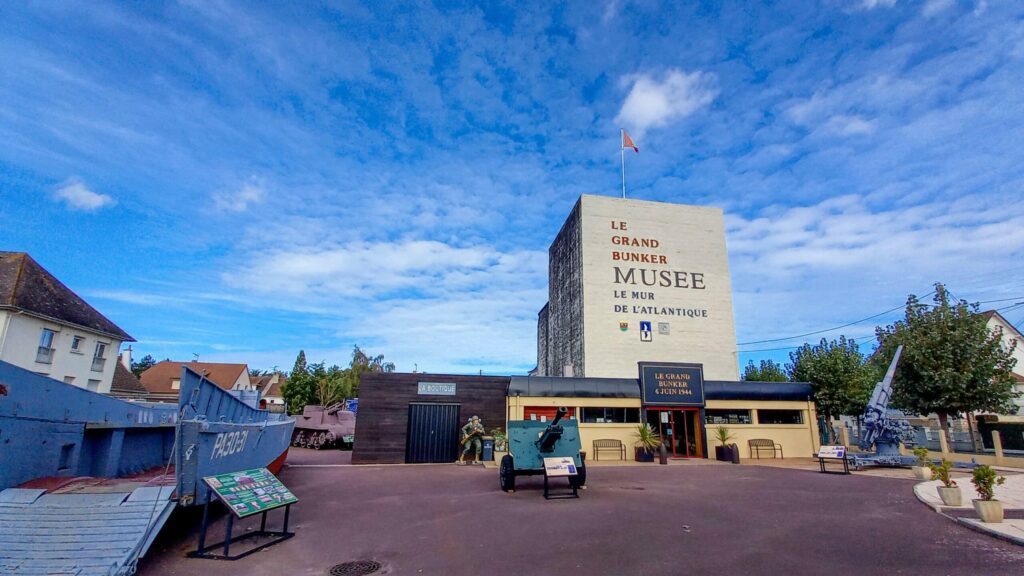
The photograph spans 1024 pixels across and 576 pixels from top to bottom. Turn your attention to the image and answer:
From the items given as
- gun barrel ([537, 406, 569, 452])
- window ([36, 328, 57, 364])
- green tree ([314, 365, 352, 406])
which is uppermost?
window ([36, 328, 57, 364])

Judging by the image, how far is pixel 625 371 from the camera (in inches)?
1202

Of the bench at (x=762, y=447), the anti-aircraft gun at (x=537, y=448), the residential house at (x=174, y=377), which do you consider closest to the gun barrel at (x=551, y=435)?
the anti-aircraft gun at (x=537, y=448)

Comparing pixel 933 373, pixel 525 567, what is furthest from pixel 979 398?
pixel 525 567

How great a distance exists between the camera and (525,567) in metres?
6.24

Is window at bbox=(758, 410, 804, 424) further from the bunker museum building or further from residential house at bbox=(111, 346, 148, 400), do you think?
residential house at bbox=(111, 346, 148, 400)

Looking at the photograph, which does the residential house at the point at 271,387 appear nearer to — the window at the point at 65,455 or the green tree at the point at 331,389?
the green tree at the point at 331,389

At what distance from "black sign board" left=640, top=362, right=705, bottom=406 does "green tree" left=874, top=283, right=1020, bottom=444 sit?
9.69 meters

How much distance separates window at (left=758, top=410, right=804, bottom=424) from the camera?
23906 mm

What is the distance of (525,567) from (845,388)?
26653 millimetres

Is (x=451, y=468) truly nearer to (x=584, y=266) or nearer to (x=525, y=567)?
(x=525, y=567)

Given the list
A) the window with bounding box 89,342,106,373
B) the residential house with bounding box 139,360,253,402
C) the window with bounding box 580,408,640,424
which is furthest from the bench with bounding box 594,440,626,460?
the window with bounding box 89,342,106,373

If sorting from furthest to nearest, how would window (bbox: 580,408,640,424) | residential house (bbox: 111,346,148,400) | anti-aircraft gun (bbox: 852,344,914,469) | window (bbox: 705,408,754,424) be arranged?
residential house (bbox: 111,346,148,400), window (bbox: 705,408,754,424), window (bbox: 580,408,640,424), anti-aircraft gun (bbox: 852,344,914,469)

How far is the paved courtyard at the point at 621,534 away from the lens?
6.27 m

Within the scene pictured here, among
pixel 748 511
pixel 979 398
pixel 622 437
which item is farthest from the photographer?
pixel 622 437
